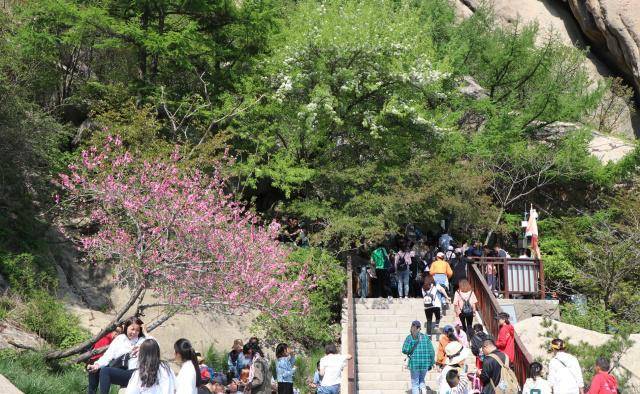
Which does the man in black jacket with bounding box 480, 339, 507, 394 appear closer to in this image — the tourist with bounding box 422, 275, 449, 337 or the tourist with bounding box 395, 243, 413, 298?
the tourist with bounding box 422, 275, 449, 337

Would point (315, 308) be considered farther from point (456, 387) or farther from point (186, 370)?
point (186, 370)

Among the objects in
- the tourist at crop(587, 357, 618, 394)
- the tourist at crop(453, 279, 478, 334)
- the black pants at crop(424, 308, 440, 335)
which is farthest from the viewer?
the black pants at crop(424, 308, 440, 335)

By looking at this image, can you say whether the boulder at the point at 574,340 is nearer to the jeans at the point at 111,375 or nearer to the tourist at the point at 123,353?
the tourist at the point at 123,353

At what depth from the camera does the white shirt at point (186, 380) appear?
292 inches

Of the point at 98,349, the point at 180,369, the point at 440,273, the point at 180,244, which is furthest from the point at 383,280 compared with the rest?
the point at 180,369

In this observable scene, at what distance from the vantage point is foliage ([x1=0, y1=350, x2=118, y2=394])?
12.3 metres

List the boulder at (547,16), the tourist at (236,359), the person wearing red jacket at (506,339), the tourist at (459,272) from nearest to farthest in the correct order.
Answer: the person wearing red jacket at (506,339), the tourist at (236,359), the tourist at (459,272), the boulder at (547,16)

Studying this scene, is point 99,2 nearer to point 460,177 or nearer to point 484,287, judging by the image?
point 460,177

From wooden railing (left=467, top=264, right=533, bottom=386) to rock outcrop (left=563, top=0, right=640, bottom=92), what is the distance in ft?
65.7

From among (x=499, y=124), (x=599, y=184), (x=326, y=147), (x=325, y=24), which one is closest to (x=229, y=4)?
(x=325, y=24)

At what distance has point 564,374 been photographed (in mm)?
10969

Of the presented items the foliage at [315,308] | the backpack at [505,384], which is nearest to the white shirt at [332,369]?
the backpack at [505,384]

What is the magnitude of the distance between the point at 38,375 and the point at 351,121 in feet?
41.8

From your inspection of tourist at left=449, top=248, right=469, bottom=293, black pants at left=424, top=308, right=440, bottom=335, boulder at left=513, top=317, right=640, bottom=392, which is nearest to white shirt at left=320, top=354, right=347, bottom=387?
boulder at left=513, top=317, right=640, bottom=392
